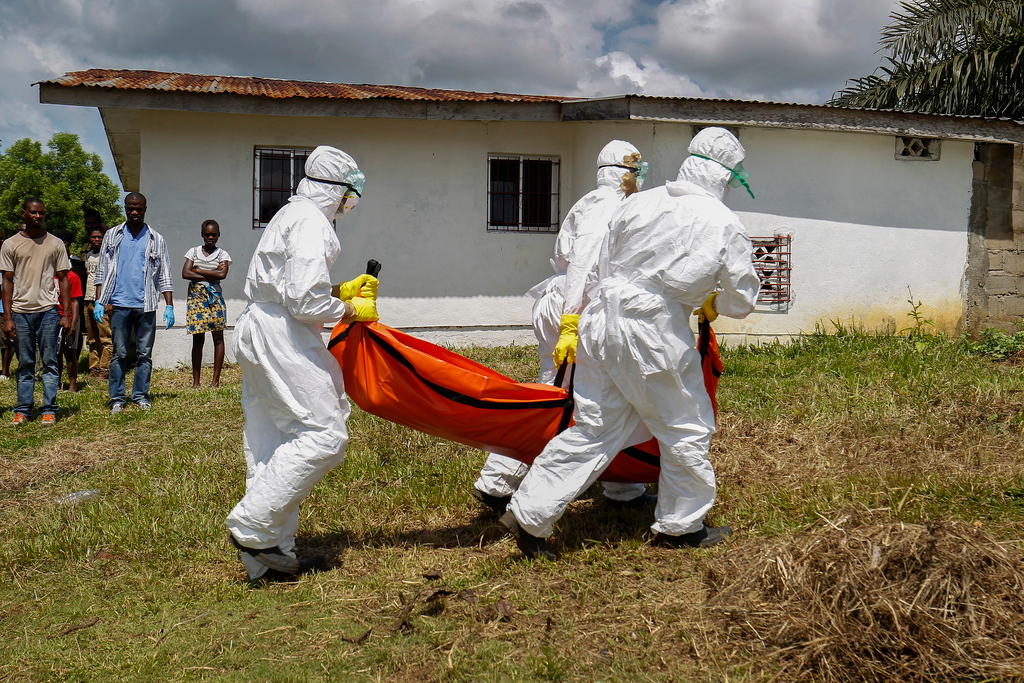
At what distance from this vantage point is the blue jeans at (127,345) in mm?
8109

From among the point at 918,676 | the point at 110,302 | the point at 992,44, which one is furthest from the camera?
the point at 992,44

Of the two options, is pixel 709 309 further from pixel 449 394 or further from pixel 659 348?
pixel 449 394

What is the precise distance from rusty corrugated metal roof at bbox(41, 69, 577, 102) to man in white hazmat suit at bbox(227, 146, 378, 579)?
6.21 m

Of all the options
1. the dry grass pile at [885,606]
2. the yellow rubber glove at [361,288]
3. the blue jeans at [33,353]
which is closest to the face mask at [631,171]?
the yellow rubber glove at [361,288]

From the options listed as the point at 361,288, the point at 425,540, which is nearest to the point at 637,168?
the point at 361,288

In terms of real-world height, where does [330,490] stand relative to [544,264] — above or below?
below

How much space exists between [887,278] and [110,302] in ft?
27.0

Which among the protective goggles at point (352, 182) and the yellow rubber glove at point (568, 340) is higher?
the protective goggles at point (352, 182)

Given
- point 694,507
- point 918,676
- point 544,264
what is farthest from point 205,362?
point 918,676

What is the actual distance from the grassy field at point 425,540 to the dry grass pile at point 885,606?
0.17 m

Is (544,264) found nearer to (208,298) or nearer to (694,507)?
(208,298)

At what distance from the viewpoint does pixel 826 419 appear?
6598 millimetres

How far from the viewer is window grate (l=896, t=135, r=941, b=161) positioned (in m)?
10.7

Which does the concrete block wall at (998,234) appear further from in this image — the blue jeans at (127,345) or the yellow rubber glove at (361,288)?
the blue jeans at (127,345)
